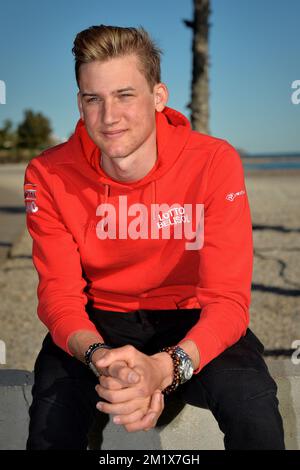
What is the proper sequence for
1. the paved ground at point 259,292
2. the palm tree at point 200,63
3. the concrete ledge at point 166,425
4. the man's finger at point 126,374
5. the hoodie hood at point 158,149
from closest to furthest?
the man's finger at point 126,374
the hoodie hood at point 158,149
the concrete ledge at point 166,425
the paved ground at point 259,292
the palm tree at point 200,63

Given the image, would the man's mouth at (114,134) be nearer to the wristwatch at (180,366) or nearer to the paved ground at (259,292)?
the wristwatch at (180,366)

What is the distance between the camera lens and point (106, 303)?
8.32 feet

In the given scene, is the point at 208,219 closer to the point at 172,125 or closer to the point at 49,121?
the point at 172,125

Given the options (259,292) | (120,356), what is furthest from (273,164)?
(120,356)

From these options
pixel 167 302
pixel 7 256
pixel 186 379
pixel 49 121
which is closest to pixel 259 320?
pixel 167 302

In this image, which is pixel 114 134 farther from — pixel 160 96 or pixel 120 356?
pixel 120 356

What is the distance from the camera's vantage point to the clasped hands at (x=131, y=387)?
184 centimetres

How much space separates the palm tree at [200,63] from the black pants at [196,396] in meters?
5.76

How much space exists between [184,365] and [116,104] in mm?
1038

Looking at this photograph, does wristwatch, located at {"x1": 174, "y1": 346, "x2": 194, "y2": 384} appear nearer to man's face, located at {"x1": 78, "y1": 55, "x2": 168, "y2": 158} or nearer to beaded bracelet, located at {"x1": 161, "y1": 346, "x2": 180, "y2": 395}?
beaded bracelet, located at {"x1": 161, "y1": 346, "x2": 180, "y2": 395}

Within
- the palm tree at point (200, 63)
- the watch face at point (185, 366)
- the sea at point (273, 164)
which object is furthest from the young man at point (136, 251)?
the sea at point (273, 164)

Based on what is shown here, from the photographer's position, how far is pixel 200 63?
25.9ft

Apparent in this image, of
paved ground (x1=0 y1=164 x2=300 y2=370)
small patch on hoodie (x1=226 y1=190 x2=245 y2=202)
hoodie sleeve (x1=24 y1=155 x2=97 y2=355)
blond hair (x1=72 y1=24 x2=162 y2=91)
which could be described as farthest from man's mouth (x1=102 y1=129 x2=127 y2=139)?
paved ground (x1=0 y1=164 x2=300 y2=370)
